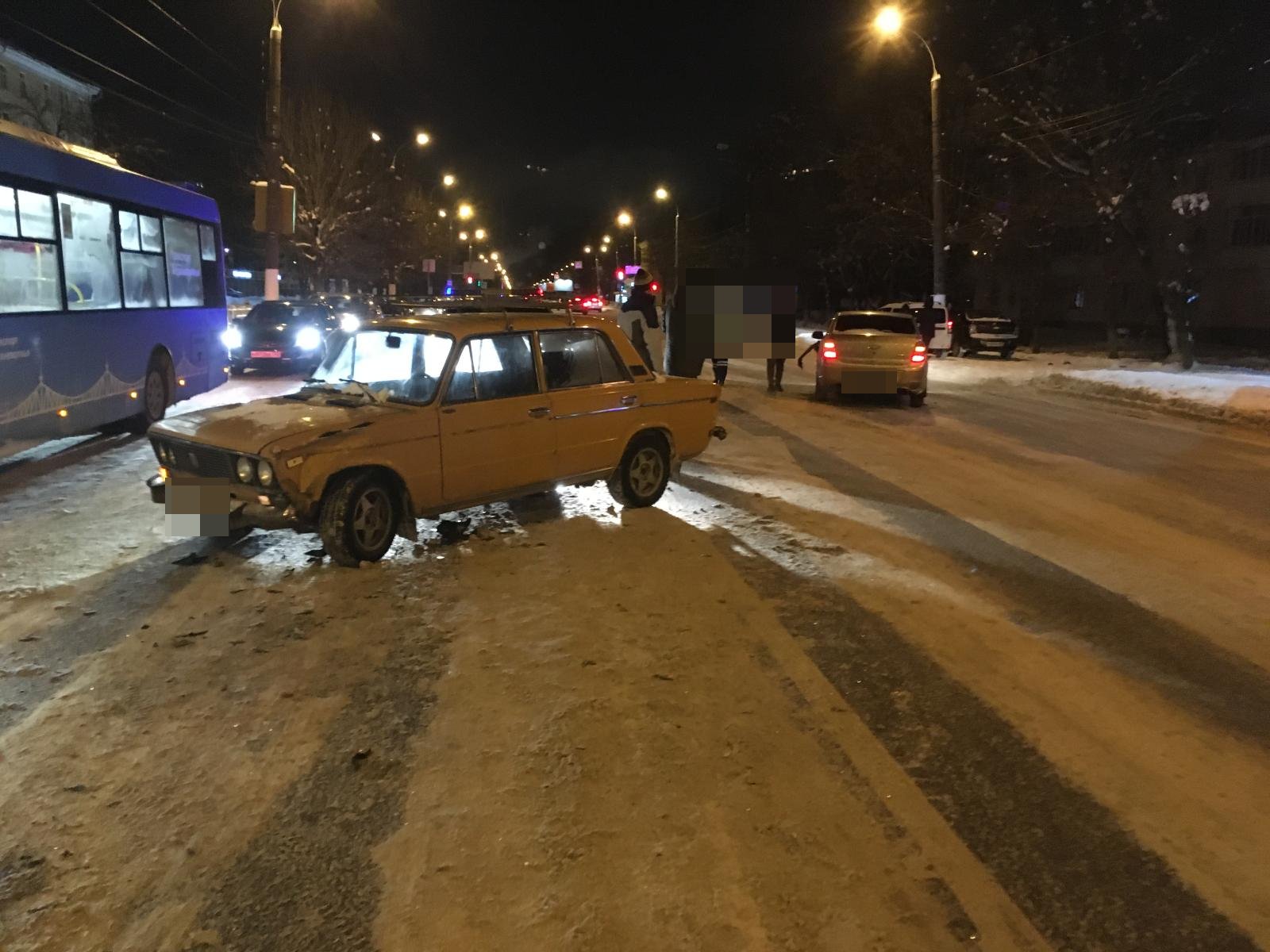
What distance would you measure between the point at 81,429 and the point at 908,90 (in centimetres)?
3296

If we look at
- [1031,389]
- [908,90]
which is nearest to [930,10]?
[908,90]

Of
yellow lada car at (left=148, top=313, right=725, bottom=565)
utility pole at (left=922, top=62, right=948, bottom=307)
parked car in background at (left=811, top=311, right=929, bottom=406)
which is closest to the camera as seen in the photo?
yellow lada car at (left=148, top=313, right=725, bottom=565)

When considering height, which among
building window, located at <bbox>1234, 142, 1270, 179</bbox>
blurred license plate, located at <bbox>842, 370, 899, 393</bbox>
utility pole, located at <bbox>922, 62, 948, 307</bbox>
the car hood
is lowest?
blurred license plate, located at <bbox>842, 370, 899, 393</bbox>

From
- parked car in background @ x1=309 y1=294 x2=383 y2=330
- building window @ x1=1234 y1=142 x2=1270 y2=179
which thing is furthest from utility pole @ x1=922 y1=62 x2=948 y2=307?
building window @ x1=1234 y1=142 x2=1270 y2=179

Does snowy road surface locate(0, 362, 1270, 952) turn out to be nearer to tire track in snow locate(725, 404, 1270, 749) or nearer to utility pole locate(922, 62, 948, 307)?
tire track in snow locate(725, 404, 1270, 749)

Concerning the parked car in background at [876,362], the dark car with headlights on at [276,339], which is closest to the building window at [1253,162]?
the parked car in background at [876,362]

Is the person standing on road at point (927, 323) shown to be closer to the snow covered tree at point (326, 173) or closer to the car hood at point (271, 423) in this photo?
the car hood at point (271, 423)

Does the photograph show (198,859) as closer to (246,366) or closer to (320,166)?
(246,366)

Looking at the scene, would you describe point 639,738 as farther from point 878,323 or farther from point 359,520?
point 878,323

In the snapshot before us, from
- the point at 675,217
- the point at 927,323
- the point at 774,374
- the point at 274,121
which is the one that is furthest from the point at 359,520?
the point at 675,217

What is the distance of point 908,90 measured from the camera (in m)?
35.8

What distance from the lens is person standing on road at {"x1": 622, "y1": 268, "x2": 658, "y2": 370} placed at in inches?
524

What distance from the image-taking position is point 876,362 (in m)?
16.5

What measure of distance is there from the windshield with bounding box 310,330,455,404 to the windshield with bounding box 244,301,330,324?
46.8 feet
